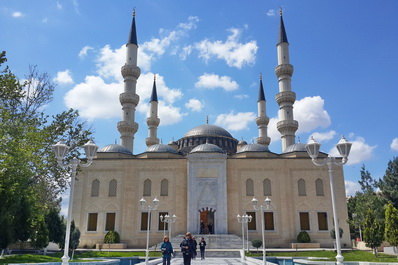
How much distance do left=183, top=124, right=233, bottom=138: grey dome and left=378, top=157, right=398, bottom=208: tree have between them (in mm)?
17041

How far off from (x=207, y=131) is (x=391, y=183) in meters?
18.5

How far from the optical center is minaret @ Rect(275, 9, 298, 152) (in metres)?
31.0

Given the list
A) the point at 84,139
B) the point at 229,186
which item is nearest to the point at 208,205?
the point at 229,186

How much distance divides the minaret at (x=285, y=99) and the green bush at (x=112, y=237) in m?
16.4

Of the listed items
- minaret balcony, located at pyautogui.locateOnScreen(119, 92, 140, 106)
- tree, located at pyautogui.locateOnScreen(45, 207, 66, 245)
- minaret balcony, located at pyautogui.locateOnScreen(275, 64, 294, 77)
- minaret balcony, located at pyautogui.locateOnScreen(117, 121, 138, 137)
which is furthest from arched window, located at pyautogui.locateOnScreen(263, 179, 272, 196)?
tree, located at pyautogui.locateOnScreen(45, 207, 66, 245)

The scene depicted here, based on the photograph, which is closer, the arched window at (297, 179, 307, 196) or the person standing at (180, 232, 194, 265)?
the person standing at (180, 232, 194, 265)

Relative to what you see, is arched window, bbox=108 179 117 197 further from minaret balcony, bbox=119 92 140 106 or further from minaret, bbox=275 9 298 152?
minaret, bbox=275 9 298 152

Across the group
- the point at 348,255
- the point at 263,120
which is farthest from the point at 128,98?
the point at 348,255

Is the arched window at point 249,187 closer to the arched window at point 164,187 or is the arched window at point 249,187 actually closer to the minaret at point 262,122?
the arched window at point 164,187

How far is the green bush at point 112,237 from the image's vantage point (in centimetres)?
2454

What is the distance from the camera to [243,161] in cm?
2731

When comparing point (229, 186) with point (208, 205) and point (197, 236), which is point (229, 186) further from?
point (197, 236)

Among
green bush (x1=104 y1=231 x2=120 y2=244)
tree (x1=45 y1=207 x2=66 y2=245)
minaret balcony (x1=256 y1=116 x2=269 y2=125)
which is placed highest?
minaret balcony (x1=256 y1=116 x2=269 y2=125)

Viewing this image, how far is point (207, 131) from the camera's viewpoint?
37312 millimetres
